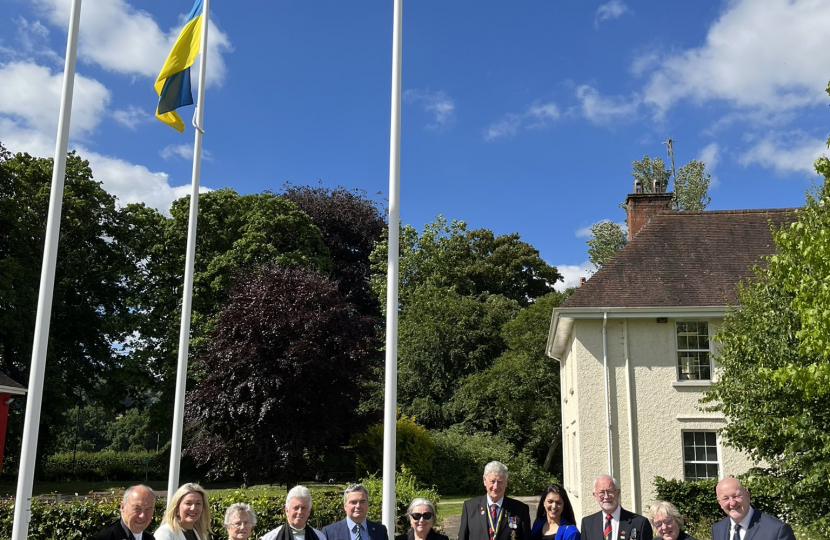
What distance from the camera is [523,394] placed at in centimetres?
3472

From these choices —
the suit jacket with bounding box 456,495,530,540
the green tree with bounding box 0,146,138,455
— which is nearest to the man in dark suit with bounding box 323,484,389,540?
the suit jacket with bounding box 456,495,530,540

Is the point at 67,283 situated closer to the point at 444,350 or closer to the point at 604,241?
the point at 444,350

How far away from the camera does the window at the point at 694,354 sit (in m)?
20.5

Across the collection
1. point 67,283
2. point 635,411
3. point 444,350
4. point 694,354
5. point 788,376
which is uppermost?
point 67,283

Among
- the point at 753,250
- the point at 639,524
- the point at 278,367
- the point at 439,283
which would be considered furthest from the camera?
the point at 439,283

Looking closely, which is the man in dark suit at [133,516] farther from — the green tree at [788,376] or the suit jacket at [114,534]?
the green tree at [788,376]

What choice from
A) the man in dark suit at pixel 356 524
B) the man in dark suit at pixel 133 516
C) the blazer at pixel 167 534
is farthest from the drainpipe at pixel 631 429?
the man in dark suit at pixel 133 516

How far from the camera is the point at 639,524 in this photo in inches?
258

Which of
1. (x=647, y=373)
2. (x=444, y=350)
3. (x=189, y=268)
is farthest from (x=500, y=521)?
(x=444, y=350)

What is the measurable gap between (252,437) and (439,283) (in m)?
28.1

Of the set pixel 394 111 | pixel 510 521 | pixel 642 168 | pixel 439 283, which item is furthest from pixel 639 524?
pixel 642 168

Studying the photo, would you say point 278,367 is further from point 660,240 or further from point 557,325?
point 660,240

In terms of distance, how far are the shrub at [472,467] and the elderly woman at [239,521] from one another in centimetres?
2591

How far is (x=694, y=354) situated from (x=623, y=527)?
49.8 ft
